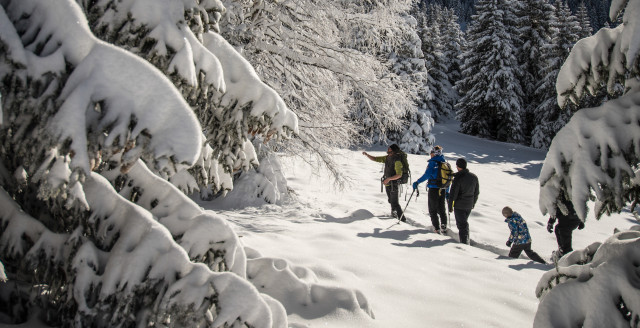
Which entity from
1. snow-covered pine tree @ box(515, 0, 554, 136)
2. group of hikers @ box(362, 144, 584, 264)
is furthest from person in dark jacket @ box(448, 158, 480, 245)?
snow-covered pine tree @ box(515, 0, 554, 136)

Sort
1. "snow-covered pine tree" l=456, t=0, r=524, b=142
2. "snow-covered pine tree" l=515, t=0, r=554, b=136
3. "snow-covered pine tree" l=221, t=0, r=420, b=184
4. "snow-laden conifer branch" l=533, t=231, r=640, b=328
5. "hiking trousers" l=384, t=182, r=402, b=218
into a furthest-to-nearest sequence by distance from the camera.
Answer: "snow-covered pine tree" l=515, t=0, r=554, b=136
"snow-covered pine tree" l=456, t=0, r=524, b=142
"hiking trousers" l=384, t=182, r=402, b=218
"snow-covered pine tree" l=221, t=0, r=420, b=184
"snow-laden conifer branch" l=533, t=231, r=640, b=328

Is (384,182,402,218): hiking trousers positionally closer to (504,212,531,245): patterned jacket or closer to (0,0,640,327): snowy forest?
(504,212,531,245): patterned jacket

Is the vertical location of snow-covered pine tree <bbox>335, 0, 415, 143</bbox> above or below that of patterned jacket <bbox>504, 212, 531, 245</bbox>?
above

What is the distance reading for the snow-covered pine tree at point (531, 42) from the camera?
32344mm

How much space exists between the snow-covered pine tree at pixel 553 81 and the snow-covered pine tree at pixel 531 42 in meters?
1.22

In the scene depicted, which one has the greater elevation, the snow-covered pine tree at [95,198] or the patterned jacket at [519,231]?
the snow-covered pine tree at [95,198]

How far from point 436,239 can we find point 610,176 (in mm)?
5360

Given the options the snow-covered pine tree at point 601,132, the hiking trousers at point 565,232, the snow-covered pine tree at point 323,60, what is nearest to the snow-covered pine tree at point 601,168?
the snow-covered pine tree at point 601,132

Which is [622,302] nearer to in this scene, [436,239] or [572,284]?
[572,284]

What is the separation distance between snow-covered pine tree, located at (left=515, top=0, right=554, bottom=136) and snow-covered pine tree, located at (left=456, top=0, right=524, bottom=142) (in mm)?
1245

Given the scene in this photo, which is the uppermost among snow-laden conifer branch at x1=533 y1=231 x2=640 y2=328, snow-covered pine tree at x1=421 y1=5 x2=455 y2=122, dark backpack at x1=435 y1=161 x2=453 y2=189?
snow-covered pine tree at x1=421 y1=5 x2=455 y2=122

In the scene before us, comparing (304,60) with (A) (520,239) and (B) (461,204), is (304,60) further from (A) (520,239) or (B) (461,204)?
(A) (520,239)

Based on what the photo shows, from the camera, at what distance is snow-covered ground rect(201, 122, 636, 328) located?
11.7ft

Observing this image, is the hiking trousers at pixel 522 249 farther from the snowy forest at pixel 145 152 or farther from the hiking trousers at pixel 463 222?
the snowy forest at pixel 145 152
